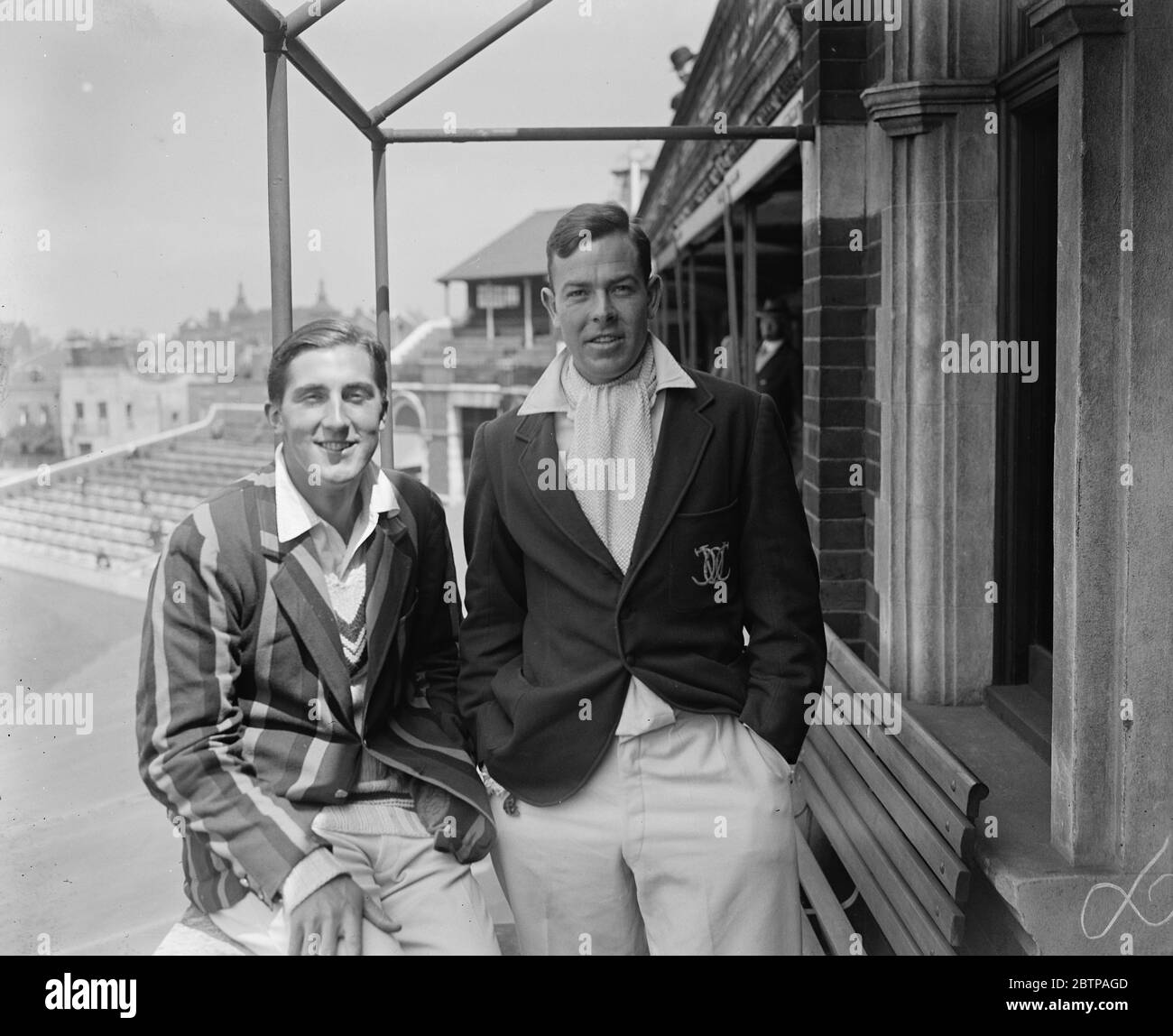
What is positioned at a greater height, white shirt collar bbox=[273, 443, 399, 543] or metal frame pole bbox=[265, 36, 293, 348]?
metal frame pole bbox=[265, 36, 293, 348]

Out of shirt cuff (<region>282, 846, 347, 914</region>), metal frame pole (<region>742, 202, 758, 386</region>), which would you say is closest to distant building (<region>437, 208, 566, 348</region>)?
metal frame pole (<region>742, 202, 758, 386</region>)

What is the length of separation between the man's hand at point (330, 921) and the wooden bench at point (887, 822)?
1.09 metres

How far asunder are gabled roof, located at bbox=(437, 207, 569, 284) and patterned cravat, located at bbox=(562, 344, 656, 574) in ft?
147

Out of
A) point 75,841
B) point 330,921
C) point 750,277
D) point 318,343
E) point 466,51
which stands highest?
point 466,51

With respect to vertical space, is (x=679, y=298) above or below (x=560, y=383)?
above

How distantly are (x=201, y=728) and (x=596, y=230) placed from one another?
1095 millimetres

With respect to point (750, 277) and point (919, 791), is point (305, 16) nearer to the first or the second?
point (919, 791)

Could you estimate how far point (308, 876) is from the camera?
81.0 inches

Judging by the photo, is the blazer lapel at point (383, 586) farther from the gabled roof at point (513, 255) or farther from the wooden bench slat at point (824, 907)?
the gabled roof at point (513, 255)

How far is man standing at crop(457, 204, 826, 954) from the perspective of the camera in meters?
2.31

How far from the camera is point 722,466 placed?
2.38 metres

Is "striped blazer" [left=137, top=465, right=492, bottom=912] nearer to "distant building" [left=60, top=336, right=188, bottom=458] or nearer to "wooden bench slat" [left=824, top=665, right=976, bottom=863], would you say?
"wooden bench slat" [left=824, top=665, right=976, bottom=863]

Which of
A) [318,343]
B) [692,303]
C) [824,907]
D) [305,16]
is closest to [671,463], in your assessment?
[318,343]

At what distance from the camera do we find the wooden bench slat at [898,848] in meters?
2.39
